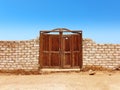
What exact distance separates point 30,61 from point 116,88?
6.05 metres

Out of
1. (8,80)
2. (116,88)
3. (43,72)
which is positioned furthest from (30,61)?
(116,88)

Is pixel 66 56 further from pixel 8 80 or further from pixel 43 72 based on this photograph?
pixel 8 80

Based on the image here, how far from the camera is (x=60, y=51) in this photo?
18.5m

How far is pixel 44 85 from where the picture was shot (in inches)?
561

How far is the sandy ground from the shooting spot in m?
14.0

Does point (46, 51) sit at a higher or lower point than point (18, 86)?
higher

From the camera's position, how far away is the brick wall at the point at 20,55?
59.6 ft

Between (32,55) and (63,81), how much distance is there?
12.3 feet

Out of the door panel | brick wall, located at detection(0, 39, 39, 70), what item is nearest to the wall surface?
brick wall, located at detection(0, 39, 39, 70)

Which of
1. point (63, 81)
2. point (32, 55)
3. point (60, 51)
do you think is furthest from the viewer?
point (60, 51)

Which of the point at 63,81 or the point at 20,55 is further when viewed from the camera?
the point at 20,55

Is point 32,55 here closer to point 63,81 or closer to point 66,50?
point 66,50

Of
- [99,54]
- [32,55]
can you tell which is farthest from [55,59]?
[99,54]

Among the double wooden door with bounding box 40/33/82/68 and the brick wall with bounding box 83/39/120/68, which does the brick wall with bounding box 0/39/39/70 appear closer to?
the double wooden door with bounding box 40/33/82/68
